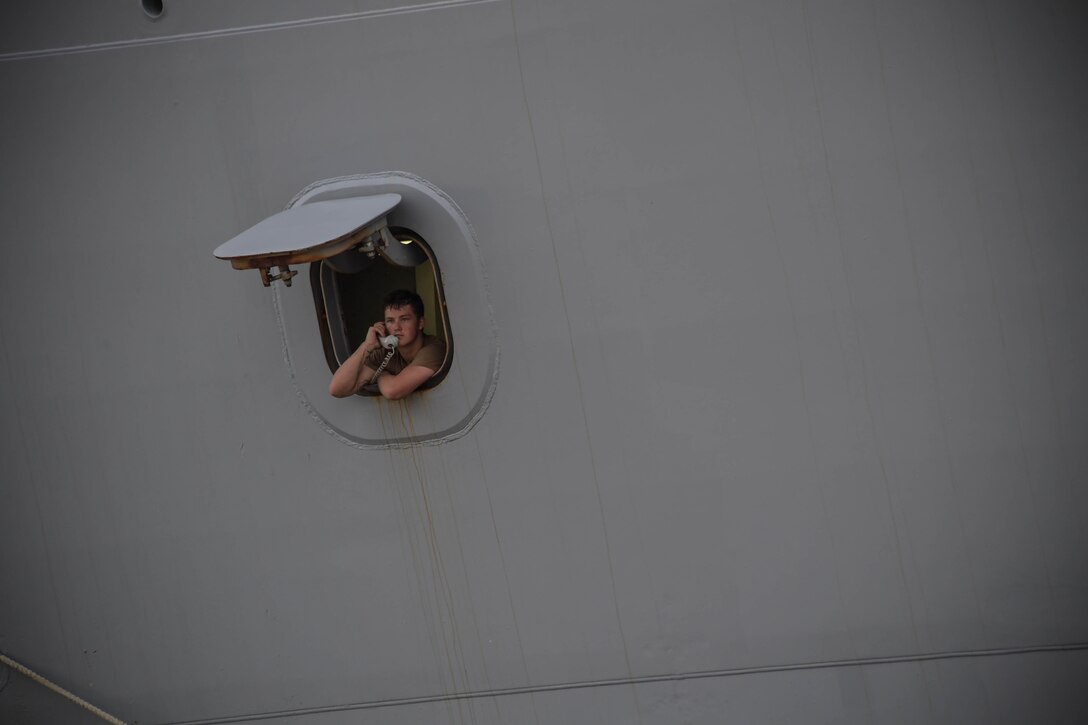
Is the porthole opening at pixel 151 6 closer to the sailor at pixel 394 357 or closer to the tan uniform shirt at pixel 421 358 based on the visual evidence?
the sailor at pixel 394 357

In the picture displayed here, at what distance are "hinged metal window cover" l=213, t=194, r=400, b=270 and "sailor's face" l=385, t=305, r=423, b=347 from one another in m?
0.29

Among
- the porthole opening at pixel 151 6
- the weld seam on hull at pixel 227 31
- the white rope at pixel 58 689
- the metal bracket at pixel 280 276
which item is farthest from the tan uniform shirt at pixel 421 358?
the white rope at pixel 58 689

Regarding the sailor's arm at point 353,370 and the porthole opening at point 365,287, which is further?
the porthole opening at point 365,287

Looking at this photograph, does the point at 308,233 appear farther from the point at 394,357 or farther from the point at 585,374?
the point at 585,374

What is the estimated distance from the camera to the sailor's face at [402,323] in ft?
9.98

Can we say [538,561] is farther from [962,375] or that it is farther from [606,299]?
[962,375]

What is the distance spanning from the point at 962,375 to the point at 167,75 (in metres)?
2.86

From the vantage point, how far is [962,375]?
286 centimetres

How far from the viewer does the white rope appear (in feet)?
11.1

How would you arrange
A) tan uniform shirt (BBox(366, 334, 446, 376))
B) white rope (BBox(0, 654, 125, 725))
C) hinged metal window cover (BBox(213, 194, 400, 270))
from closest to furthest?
hinged metal window cover (BBox(213, 194, 400, 270)) < tan uniform shirt (BBox(366, 334, 446, 376)) < white rope (BBox(0, 654, 125, 725))

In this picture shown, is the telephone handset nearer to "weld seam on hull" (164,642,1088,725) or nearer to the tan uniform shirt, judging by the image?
the tan uniform shirt

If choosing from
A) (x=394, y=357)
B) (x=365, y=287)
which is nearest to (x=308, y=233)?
(x=394, y=357)

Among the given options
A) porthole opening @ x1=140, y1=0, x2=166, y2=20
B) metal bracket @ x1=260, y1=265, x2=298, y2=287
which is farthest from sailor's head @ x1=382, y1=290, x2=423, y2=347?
porthole opening @ x1=140, y1=0, x2=166, y2=20

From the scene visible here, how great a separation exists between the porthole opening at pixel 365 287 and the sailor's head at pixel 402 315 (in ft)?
0.35
